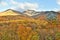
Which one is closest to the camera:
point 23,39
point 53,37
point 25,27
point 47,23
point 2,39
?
point 2,39

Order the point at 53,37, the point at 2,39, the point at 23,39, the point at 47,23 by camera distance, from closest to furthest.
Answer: the point at 2,39
the point at 53,37
the point at 23,39
the point at 47,23

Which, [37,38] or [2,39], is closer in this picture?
[2,39]

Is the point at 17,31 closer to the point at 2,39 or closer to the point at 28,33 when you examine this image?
the point at 28,33

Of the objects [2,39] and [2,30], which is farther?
[2,30]

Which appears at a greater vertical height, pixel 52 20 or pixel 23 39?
pixel 52 20

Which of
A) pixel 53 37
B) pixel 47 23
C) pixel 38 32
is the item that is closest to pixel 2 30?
pixel 38 32

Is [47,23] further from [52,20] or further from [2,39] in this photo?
[2,39]

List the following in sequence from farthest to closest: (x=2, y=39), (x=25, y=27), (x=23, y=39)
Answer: (x=25, y=27)
(x=23, y=39)
(x=2, y=39)

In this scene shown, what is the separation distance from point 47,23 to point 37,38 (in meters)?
29.0

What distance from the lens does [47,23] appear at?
11944cm

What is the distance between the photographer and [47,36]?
92.7 m

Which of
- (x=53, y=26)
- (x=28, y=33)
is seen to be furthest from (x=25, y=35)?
(x=53, y=26)

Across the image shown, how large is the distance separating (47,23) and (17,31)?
23.4 m

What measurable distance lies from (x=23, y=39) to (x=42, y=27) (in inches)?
696
